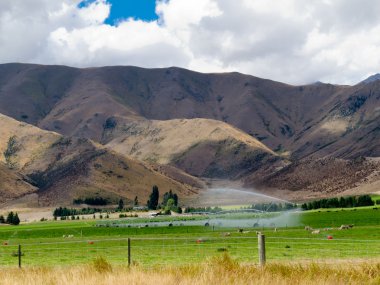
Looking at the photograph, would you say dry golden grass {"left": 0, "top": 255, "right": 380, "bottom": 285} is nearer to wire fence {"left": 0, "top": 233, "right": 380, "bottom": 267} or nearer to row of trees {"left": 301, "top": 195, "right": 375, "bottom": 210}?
wire fence {"left": 0, "top": 233, "right": 380, "bottom": 267}

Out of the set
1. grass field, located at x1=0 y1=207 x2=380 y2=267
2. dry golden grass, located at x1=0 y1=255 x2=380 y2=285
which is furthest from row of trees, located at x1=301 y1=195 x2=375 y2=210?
dry golden grass, located at x1=0 y1=255 x2=380 y2=285

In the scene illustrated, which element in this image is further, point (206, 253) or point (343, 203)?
point (343, 203)

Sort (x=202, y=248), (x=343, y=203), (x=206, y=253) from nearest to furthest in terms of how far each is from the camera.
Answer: (x=206, y=253), (x=202, y=248), (x=343, y=203)

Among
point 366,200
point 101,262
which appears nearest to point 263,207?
point 366,200

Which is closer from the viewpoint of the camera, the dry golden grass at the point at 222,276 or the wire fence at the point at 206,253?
the dry golden grass at the point at 222,276

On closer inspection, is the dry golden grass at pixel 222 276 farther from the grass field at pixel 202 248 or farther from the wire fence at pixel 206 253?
the wire fence at pixel 206 253

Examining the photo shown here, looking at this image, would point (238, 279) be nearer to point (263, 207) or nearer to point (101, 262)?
point (101, 262)

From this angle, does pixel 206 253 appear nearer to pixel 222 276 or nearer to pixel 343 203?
pixel 222 276

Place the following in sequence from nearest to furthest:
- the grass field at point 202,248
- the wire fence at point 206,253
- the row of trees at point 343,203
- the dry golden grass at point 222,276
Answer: the dry golden grass at point 222,276
the wire fence at point 206,253
the grass field at point 202,248
the row of trees at point 343,203

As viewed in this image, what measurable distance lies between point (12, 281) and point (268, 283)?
28.5ft

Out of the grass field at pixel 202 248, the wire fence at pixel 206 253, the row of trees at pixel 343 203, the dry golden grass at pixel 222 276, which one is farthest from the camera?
the row of trees at pixel 343 203

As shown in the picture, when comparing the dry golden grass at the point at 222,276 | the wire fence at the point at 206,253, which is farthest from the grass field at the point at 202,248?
the dry golden grass at the point at 222,276

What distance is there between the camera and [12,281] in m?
21.3

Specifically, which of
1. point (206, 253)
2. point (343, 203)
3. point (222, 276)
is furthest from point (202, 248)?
Result: point (343, 203)
